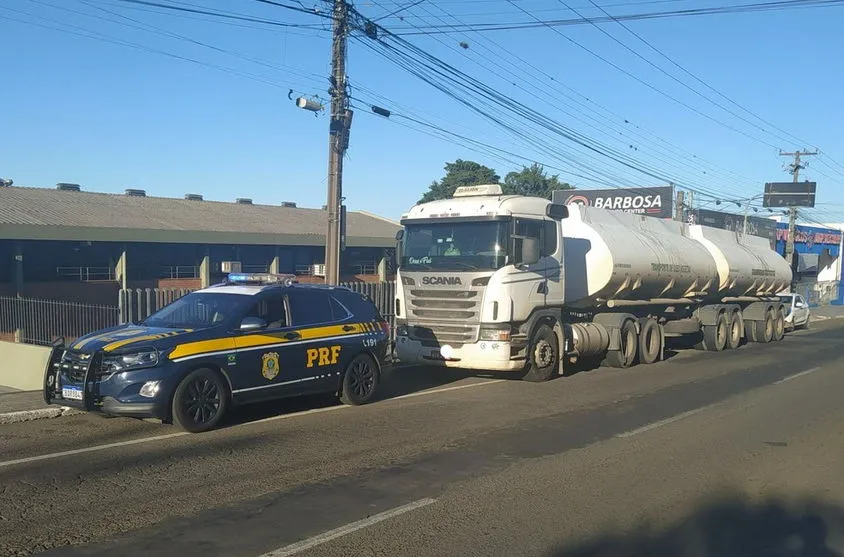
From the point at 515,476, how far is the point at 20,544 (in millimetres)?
4159

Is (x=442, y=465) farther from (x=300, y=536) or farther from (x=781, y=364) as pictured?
(x=781, y=364)

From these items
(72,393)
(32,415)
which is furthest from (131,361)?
(32,415)

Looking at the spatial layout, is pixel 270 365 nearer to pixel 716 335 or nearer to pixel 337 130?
pixel 337 130

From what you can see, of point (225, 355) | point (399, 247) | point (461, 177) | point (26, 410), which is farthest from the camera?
point (461, 177)

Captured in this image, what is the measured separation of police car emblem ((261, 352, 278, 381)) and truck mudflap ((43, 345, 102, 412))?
75.5 inches

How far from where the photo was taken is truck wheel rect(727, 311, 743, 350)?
22219mm

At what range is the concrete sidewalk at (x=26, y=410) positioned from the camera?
9.52 metres

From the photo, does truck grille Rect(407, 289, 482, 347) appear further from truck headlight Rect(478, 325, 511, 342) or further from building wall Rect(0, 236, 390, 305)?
building wall Rect(0, 236, 390, 305)

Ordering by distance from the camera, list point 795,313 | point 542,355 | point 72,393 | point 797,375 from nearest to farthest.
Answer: point 72,393, point 542,355, point 797,375, point 795,313

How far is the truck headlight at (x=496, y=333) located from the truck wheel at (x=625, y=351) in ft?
14.3

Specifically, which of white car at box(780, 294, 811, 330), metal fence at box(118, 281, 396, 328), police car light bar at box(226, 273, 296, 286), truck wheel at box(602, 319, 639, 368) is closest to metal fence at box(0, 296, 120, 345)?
metal fence at box(118, 281, 396, 328)

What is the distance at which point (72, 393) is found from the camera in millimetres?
8516

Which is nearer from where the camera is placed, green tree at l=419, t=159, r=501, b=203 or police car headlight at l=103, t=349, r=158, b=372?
police car headlight at l=103, t=349, r=158, b=372

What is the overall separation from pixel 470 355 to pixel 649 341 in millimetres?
6506
